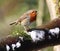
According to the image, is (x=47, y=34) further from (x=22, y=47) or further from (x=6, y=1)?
(x=6, y=1)

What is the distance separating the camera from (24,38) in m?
1.93

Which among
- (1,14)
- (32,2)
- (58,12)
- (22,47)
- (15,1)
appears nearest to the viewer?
(22,47)

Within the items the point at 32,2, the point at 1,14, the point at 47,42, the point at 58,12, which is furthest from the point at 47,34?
the point at 1,14

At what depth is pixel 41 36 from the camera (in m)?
1.95

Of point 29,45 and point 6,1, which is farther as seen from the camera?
point 6,1

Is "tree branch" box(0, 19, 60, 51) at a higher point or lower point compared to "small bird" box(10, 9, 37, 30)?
lower

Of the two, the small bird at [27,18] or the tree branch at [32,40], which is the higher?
the small bird at [27,18]

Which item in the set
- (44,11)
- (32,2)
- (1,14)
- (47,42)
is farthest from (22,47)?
(1,14)

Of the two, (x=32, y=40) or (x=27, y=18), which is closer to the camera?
(x=32, y=40)

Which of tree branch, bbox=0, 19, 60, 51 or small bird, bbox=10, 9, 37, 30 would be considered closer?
tree branch, bbox=0, 19, 60, 51

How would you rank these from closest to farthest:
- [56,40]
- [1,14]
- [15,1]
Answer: [56,40] → [15,1] → [1,14]

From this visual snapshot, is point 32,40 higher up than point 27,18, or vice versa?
point 27,18

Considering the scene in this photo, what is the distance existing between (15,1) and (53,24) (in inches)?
160

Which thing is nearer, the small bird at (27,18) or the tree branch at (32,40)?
the tree branch at (32,40)
